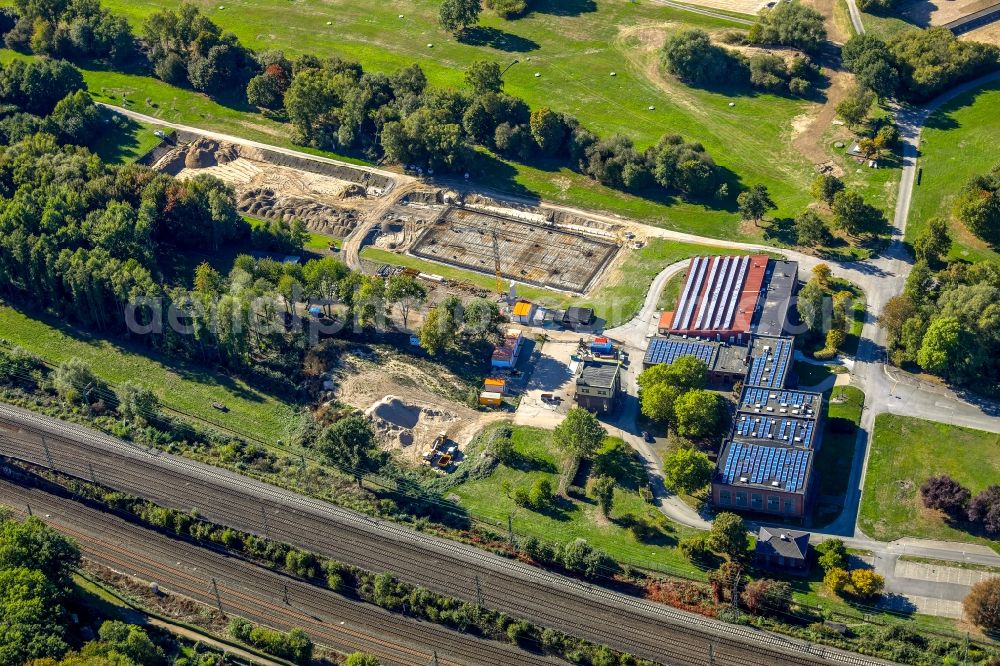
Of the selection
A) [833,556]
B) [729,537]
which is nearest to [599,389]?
[729,537]

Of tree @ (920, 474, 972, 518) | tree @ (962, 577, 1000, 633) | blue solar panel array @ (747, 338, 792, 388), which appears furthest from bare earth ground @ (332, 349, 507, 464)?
tree @ (962, 577, 1000, 633)

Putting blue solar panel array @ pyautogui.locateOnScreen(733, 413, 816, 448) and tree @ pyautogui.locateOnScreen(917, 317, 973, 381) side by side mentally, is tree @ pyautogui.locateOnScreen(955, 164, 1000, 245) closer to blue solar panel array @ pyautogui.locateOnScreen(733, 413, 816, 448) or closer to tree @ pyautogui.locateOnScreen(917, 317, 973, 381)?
tree @ pyautogui.locateOnScreen(917, 317, 973, 381)

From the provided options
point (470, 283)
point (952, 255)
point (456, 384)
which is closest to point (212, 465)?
point (456, 384)

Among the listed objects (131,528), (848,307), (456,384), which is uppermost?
(848,307)

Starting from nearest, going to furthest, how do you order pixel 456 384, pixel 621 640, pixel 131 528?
pixel 621 640, pixel 131 528, pixel 456 384

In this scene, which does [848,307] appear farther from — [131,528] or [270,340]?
[131,528]

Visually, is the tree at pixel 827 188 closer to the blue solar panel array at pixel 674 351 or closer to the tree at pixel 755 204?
the tree at pixel 755 204
